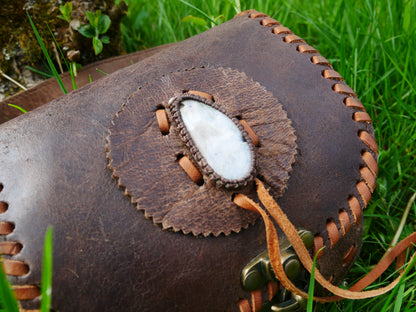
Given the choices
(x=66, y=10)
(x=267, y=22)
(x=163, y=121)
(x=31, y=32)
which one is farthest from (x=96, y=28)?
(x=163, y=121)

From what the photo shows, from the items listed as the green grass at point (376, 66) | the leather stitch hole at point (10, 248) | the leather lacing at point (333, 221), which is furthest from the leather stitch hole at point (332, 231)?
the leather stitch hole at point (10, 248)

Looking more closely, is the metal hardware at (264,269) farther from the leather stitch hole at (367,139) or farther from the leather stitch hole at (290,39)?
the leather stitch hole at (290,39)

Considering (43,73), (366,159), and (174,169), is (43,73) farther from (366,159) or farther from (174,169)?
(366,159)

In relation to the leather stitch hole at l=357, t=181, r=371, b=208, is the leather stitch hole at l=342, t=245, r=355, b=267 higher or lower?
lower

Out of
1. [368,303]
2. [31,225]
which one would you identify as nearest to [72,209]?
[31,225]

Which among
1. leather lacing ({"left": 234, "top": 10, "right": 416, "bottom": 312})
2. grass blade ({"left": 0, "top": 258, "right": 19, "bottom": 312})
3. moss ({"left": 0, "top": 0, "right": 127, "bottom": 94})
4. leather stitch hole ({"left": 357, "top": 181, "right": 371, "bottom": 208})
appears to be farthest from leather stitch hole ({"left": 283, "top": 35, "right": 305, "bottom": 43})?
grass blade ({"left": 0, "top": 258, "right": 19, "bottom": 312})

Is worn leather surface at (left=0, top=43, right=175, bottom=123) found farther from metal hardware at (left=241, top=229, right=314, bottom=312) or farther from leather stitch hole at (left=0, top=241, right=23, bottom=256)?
metal hardware at (left=241, top=229, right=314, bottom=312)
